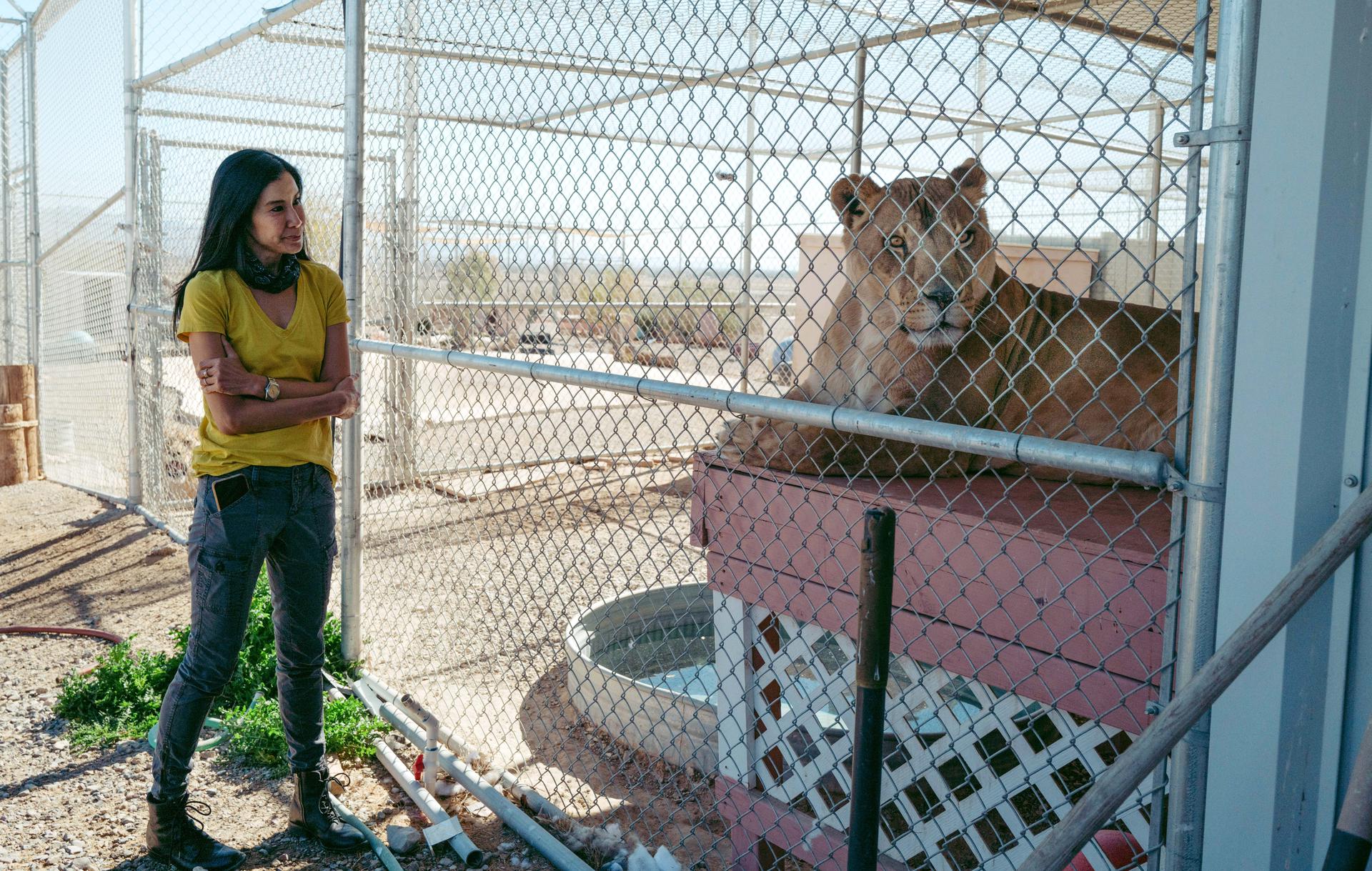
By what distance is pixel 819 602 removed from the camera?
10.0 feet

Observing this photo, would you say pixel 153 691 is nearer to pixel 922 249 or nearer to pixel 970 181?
pixel 922 249

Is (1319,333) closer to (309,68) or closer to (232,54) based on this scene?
(309,68)

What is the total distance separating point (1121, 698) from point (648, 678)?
3098 millimetres

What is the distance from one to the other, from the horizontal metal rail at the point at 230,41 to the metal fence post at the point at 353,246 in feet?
1.55

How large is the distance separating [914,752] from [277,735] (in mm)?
2545

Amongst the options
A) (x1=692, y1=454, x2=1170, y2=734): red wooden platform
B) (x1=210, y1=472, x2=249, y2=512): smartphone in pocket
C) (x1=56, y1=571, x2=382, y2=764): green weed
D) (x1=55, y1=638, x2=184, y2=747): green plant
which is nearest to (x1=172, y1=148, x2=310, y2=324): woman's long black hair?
(x1=210, y1=472, x2=249, y2=512): smartphone in pocket

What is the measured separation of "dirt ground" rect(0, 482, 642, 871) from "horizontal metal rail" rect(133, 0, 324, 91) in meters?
3.14

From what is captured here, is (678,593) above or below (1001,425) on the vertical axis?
below

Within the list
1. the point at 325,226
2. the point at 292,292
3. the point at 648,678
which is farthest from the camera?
the point at 325,226

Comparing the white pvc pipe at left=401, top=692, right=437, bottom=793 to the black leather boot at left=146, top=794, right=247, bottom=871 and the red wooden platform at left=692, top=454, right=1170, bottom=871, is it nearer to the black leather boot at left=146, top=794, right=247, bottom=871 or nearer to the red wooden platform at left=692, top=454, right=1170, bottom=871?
the black leather boot at left=146, top=794, right=247, bottom=871

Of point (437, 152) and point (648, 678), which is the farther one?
point (648, 678)

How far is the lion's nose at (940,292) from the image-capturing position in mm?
3025

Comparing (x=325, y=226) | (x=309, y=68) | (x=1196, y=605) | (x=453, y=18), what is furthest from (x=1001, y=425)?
(x=309, y=68)

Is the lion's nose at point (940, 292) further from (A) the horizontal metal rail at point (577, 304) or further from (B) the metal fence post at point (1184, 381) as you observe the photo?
(B) the metal fence post at point (1184, 381)
